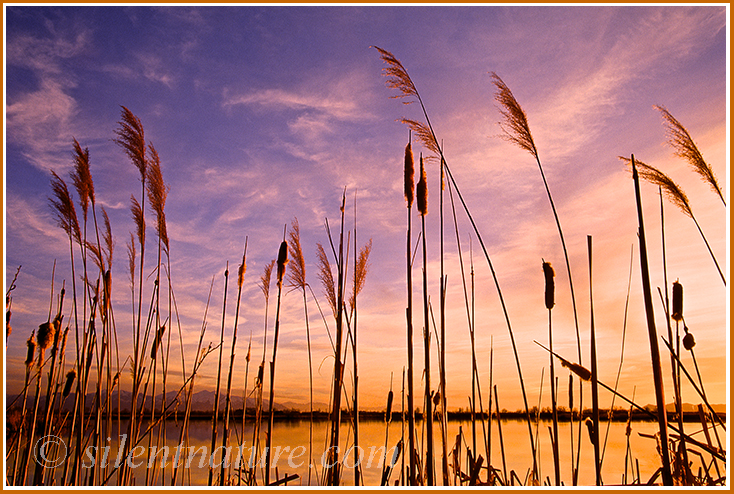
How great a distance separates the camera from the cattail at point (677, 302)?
260 centimetres

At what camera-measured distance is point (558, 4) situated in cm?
250

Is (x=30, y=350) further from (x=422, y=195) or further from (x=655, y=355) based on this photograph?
(x=655, y=355)

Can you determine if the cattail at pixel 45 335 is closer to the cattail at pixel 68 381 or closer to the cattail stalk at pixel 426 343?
the cattail at pixel 68 381

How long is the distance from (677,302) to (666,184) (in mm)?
760

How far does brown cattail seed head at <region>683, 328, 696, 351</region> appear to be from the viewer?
2.68 metres

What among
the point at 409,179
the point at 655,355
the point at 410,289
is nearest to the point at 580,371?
the point at 655,355

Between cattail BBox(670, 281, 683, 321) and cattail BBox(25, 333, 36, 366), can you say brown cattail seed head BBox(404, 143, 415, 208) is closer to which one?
cattail BBox(670, 281, 683, 321)

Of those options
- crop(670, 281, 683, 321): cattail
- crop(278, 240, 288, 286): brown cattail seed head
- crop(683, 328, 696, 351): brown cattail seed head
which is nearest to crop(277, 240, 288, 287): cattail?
crop(278, 240, 288, 286): brown cattail seed head

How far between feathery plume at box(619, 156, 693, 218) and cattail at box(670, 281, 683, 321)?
49cm

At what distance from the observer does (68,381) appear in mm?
3457

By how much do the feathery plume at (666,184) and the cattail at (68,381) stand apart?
14.2 ft

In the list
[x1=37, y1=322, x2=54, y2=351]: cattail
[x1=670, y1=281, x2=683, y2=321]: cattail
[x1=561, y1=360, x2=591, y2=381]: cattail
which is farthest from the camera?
[x1=37, y1=322, x2=54, y2=351]: cattail

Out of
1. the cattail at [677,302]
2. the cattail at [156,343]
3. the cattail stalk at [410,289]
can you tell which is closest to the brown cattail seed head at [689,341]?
the cattail at [677,302]

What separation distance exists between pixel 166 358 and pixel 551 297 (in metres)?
3.30
